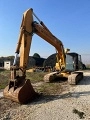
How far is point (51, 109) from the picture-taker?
357 inches

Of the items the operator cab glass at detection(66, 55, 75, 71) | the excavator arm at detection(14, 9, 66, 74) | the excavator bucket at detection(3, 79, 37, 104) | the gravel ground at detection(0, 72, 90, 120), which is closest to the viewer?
the gravel ground at detection(0, 72, 90, 120)

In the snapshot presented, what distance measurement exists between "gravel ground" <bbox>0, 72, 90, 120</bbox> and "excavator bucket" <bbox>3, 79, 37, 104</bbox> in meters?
0.30

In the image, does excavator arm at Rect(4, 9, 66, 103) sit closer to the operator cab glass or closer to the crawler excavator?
the crawler excavator

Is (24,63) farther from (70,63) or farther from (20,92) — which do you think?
(70,63)

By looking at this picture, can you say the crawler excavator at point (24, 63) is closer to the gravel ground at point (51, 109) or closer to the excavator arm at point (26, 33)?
the excavator arm at point (26, 33)

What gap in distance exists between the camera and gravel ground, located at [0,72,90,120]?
26.8 feet

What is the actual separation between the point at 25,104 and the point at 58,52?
890 centimetres

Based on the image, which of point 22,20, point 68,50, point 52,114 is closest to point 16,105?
Result: point 52,114

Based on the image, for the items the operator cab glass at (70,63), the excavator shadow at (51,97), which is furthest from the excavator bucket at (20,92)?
the operator cab glass at (70,63)

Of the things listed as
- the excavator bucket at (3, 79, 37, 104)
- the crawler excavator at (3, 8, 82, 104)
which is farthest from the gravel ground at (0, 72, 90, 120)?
the crawler excavator at (3, 8, 82, 104)

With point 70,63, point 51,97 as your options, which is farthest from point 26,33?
point 70,63

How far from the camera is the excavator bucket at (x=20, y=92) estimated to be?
10.2 meters

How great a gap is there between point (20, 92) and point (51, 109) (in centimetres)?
197

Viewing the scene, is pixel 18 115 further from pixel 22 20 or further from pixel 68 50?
pixel 68 50
